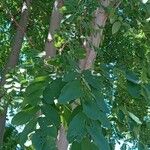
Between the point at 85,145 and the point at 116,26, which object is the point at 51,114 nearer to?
the point at 85,145

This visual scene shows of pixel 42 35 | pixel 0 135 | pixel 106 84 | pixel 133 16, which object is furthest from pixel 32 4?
pixel 106 84

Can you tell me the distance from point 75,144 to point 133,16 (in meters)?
1.33

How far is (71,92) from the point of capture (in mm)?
1388

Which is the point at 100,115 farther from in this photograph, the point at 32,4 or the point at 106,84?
the point at 32,4

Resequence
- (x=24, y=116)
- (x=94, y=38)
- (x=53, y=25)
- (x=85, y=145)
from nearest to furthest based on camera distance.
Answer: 1. (x=85, y=145)
2. (x=24, y=116)
3. (x=94, y=38)
4. (x=53, y=25)

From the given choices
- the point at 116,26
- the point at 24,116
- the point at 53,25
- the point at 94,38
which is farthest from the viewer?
the point at 53,25

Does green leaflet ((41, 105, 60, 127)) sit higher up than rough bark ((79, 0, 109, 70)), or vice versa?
rough bark ((79, 0, 109, 70))

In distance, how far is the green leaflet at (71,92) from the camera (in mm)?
1375

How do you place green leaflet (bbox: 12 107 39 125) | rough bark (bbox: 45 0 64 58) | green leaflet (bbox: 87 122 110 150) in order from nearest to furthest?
green leaflet (bbox: 87 122 110 150), green leaflet (bbox: 12 107 39 125), rough bark (bbox: 45 0 64 58)

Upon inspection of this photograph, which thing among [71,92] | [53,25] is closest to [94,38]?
[53,25]

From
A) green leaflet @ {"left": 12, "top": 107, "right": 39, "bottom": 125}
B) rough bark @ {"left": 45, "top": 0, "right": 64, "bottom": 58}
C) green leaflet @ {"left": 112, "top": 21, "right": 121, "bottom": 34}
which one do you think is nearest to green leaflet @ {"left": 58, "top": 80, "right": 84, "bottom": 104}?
green leaflet @ {"left": 12, "top": 107, "right": 39, "bottom": 125}

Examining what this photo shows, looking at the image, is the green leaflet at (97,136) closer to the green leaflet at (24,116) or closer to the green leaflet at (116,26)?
the green leaflet at (24,116)

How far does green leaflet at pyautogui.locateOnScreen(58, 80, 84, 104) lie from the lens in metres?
1.38

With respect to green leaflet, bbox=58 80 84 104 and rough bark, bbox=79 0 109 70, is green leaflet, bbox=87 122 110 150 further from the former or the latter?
rough bark, bbox=79 0 109 70
